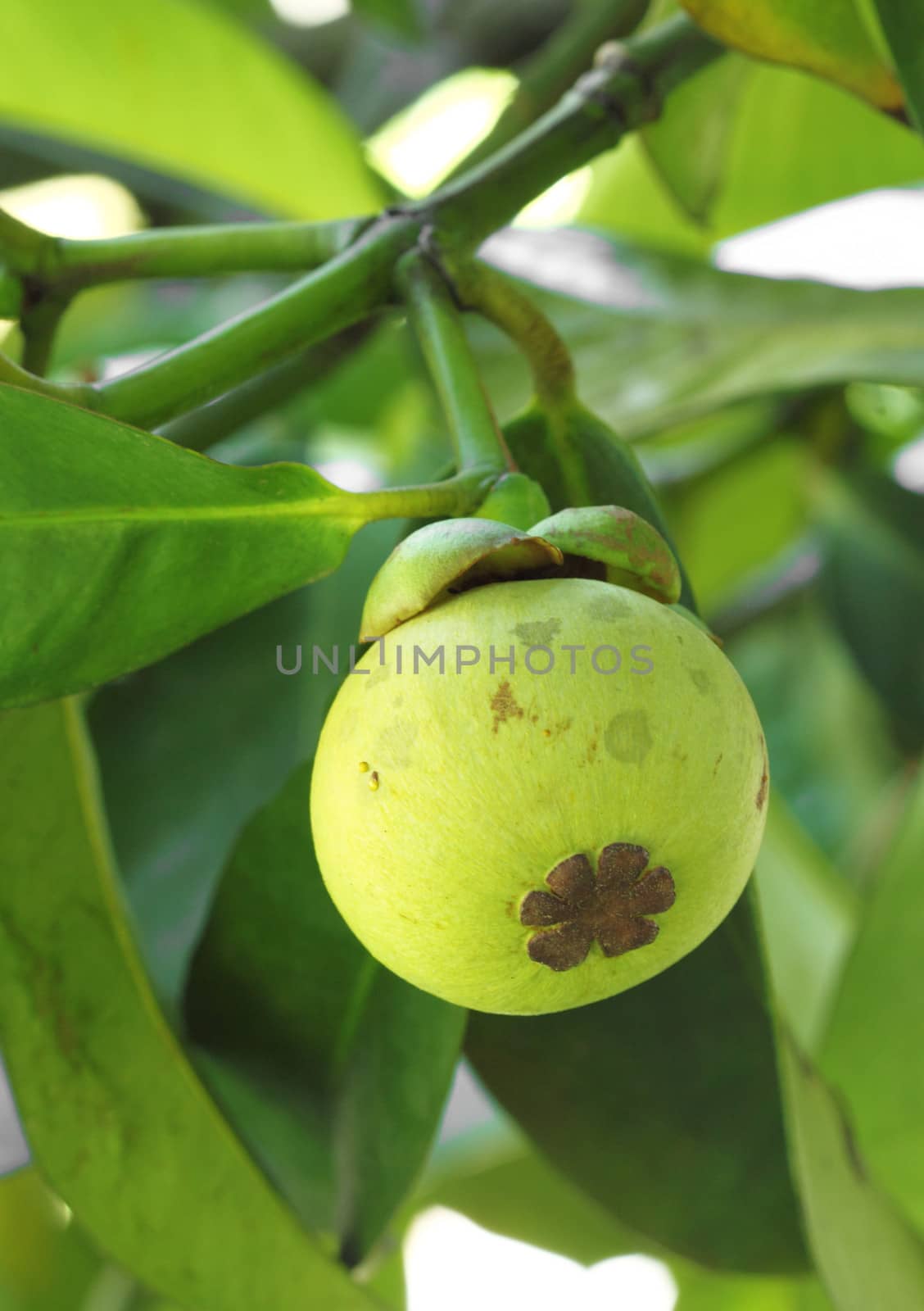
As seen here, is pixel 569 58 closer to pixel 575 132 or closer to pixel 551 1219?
pixel 575 132

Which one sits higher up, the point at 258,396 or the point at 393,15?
the point at 393,15

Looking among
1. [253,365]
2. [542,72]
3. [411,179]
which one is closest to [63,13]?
[542,72]

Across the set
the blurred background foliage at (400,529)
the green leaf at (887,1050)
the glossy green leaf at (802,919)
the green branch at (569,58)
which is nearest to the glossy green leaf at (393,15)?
the blurred background foliage at (400,529)

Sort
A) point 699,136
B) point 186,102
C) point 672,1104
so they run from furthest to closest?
point 186,102 → point 699,136 → point 672,1104

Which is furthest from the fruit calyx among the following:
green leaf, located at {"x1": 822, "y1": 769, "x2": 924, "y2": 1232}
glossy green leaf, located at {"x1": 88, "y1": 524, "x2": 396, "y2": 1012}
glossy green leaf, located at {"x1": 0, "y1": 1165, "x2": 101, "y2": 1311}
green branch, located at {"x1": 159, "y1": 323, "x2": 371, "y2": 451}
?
glossy green leaf, located at {"x1": 0, "y1": 1165, "x2": 101, "y2": 1311}

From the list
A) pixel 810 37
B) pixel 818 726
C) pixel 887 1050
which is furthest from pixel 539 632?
pixel 818 726

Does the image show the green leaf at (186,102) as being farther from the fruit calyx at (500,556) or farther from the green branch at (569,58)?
the fruit calyx at (500,556)

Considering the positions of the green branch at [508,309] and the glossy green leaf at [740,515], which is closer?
the green branch at [508,309]

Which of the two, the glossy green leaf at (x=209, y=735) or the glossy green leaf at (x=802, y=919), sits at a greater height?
the glossy green leaf at (x=209, y=735)

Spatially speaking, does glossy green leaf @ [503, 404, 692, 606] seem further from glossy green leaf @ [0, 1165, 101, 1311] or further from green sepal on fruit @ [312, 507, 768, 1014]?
glossy green leaf @ [0, 1165, 101, 1311]
